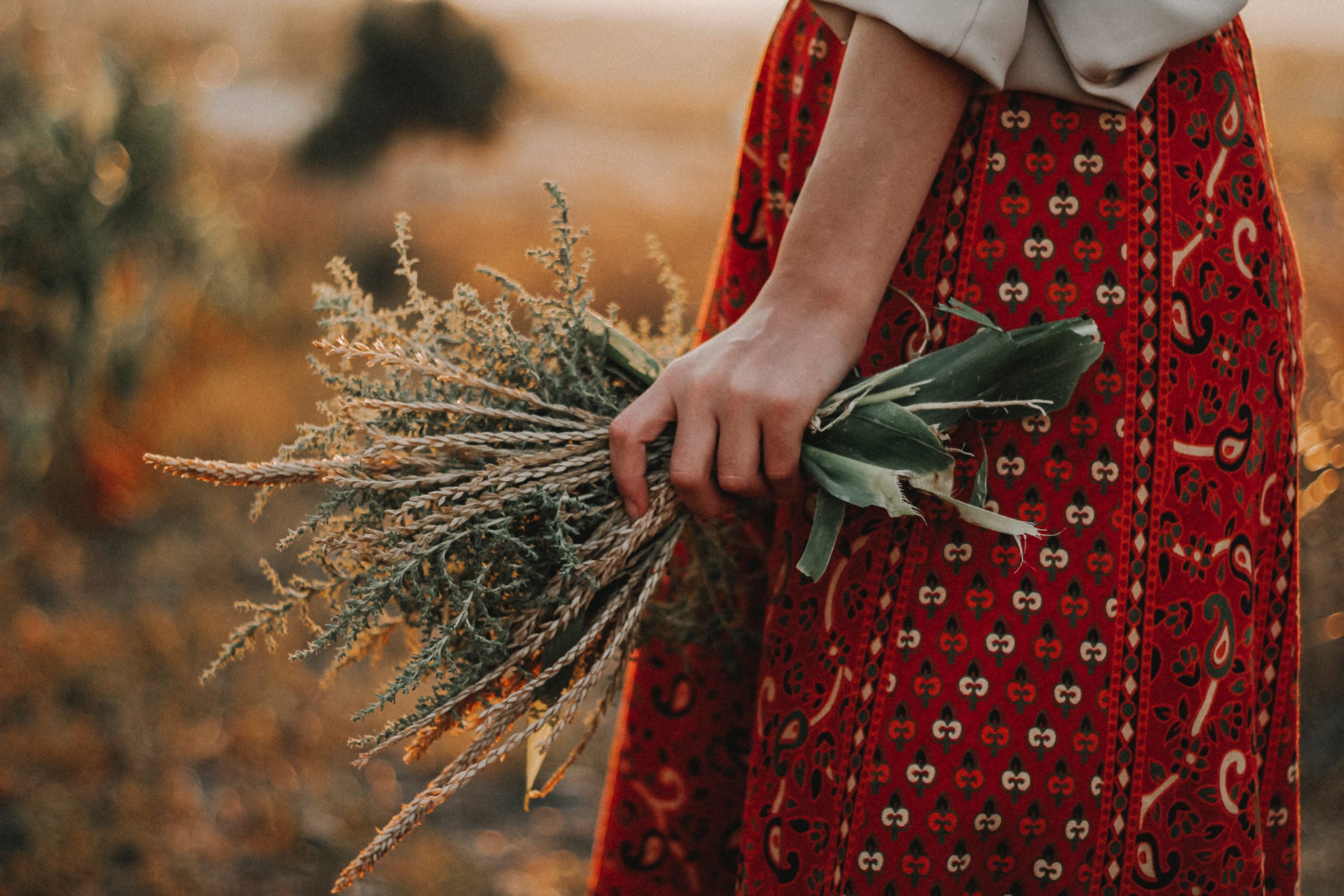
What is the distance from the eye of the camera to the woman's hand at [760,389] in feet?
2.40

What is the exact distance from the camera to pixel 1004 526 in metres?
0.71

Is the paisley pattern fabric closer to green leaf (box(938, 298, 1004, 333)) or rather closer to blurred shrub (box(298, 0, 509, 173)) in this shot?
green leaf (box(938, 298, 1004, 333))

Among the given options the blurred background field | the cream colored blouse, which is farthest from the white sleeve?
the blurred background field

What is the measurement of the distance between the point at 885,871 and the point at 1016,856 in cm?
11

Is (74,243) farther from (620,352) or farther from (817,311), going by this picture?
(817,311)

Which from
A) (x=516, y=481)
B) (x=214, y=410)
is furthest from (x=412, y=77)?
(x=516, y=481)

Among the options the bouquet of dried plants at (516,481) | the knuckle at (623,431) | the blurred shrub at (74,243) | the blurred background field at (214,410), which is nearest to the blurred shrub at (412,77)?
the blurred background field at (214,410)

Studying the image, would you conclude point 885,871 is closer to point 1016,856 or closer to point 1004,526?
point 1016,856

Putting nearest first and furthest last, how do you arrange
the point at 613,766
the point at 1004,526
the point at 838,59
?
the point at 1004,526 → the point at 838,59 → the point at 613,766

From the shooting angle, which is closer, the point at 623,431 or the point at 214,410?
the point at 623,431

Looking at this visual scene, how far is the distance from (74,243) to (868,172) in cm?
334

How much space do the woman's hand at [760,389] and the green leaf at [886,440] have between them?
0.10 feet

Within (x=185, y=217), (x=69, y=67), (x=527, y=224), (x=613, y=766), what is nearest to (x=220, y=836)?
(x=613, y=766)

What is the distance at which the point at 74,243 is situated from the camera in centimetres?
317
